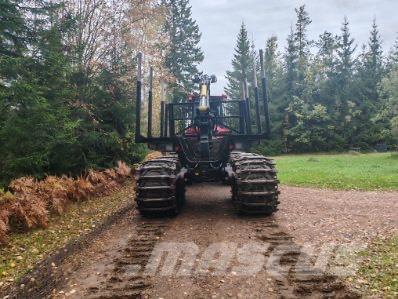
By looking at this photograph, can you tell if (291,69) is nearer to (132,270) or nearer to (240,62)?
(240,62)

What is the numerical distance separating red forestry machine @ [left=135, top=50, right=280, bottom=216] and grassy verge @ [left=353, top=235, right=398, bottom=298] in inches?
96.9

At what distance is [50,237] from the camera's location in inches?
263

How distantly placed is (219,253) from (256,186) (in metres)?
2.29

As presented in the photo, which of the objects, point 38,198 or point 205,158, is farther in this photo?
point 205,158

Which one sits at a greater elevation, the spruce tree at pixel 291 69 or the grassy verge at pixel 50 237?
the spruce tree at pixel 291 69

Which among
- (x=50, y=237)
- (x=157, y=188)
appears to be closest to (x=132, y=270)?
(x=50, y=237)

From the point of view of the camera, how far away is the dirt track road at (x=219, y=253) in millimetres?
4547

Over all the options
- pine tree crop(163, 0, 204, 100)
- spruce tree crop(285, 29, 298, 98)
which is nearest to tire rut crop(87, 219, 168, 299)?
pine tree crop(163, 0, 204, 100)

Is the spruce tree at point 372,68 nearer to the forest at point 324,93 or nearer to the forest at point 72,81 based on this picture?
the forest at point 324,93

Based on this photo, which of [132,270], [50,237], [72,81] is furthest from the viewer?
[72,81]

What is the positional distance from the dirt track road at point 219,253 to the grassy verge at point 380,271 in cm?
31

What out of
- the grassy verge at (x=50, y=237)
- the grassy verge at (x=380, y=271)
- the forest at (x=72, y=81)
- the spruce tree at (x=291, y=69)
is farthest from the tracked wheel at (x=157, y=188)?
the spruce tree at (x=291, y=69)

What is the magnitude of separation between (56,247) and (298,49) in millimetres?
47793

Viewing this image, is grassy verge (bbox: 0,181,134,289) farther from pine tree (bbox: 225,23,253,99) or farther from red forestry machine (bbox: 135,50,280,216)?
pine tree (bbox: 225,23,253,99)
